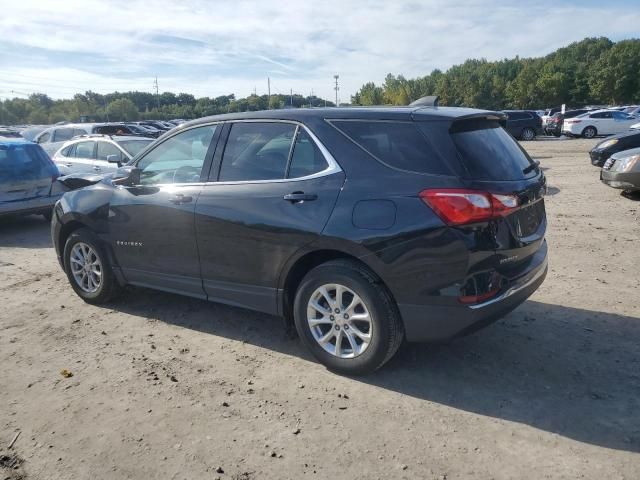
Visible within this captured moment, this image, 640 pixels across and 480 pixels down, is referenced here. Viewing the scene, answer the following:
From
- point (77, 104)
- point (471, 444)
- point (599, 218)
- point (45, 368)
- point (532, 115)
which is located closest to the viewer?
point (471, 444)

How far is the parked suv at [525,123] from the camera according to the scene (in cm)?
3069

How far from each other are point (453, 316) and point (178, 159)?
2764 mm

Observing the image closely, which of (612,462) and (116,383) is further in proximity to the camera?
(116,383)

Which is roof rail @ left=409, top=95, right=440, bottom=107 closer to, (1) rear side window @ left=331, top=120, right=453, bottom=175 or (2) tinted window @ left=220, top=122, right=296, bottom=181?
(1) rear side window @ left=331, top=120, right=453, bottom=175

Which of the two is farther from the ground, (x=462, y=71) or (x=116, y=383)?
(x=462, y=71)

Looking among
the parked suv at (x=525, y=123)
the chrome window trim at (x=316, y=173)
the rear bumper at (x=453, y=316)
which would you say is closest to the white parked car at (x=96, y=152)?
the chrome window trim at (x=316, y=173)

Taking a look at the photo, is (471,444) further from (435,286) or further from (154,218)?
(154,218)

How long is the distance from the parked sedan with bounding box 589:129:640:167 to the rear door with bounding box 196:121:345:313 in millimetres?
12418

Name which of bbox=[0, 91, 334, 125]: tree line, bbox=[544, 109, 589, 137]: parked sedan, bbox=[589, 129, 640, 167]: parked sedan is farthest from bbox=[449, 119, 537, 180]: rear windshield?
bbox=[0, 91, 334, 125]: tree line

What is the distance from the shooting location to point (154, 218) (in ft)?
15.3

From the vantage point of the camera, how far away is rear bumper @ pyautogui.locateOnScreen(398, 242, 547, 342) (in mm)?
3350

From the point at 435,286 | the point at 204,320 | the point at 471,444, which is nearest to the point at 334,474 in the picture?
the point at 471,444

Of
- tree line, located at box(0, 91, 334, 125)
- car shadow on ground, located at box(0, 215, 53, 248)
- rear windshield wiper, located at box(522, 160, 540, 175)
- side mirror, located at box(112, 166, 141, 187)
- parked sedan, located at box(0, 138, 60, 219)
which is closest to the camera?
rear windshield wiper, located at box(522, 160, 540, 175)

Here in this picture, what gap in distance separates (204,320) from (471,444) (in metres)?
2.77
